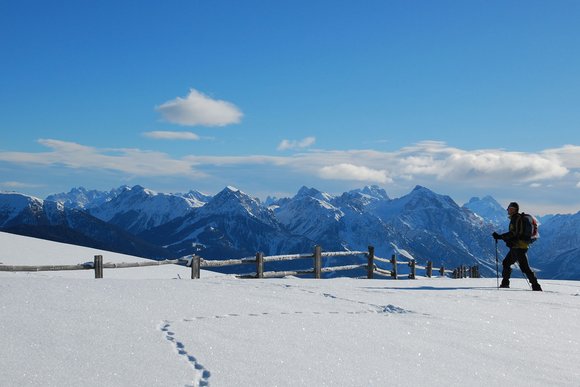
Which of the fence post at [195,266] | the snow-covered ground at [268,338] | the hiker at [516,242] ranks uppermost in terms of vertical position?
the hiker at [516,242]

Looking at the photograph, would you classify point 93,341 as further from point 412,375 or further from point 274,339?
point 412,375

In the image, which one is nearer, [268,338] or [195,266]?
[268,338]

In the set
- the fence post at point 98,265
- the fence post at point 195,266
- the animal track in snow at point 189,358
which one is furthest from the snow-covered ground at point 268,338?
the fence post at point 195,266

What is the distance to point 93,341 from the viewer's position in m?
6.10

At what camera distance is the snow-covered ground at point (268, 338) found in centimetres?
522

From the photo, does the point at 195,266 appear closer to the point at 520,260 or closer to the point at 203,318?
the point at 203,318

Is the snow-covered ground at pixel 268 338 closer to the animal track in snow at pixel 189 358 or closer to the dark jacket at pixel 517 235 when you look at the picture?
the animal track in snow at pixel 189 358

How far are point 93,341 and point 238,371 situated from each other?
1.89 m

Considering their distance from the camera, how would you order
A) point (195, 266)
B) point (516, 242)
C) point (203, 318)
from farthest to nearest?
point (195, 266) < point (516, 242) < point (203, 318)

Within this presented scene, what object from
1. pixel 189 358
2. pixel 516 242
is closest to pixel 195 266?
pixel 516 242

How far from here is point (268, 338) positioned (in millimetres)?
6664

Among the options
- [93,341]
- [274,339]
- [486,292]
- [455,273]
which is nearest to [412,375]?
[274,339]

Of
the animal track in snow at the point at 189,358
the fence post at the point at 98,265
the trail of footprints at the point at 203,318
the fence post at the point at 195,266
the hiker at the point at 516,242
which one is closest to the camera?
the animal track in snow at the point at 189,358

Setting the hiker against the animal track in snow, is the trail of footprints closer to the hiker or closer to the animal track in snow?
the animal track in snow
